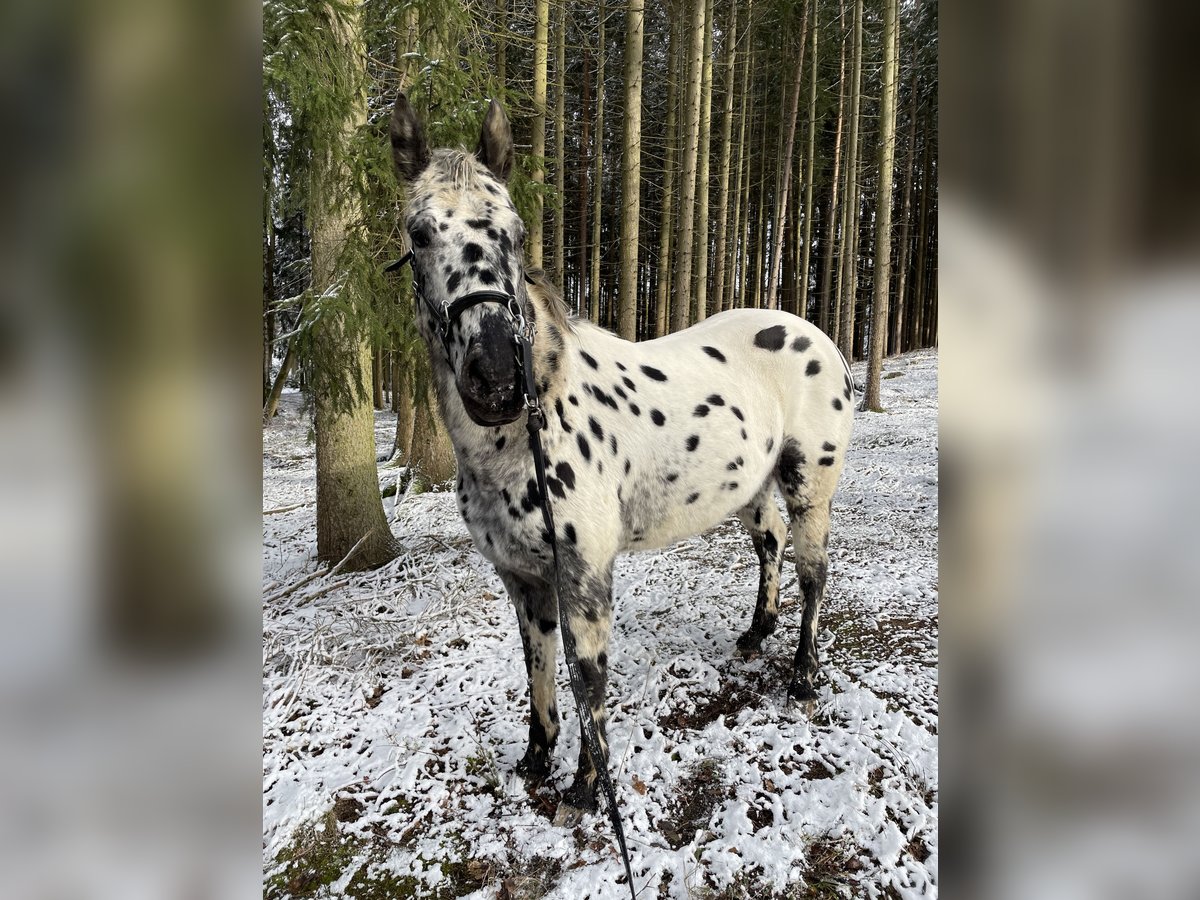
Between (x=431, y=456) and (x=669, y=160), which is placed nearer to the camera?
(x=431, y=456)

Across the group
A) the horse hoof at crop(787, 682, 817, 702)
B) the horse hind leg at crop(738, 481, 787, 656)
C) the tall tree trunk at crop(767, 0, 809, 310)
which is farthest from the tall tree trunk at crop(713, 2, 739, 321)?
the horse hoof at crop(787, 682, 817, 702)

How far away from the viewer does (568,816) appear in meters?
2.54

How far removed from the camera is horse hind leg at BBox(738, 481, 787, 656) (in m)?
3.88

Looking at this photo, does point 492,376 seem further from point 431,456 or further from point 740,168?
point 740,168

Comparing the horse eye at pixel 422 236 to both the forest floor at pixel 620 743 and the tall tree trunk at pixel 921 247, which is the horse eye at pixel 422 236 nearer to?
the forest floor at pixel 620 743

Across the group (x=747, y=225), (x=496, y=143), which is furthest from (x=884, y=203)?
(x=496, y=143)

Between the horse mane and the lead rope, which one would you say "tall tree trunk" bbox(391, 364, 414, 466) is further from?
the lead rope

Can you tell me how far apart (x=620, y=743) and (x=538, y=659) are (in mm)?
673

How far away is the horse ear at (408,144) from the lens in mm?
2172
